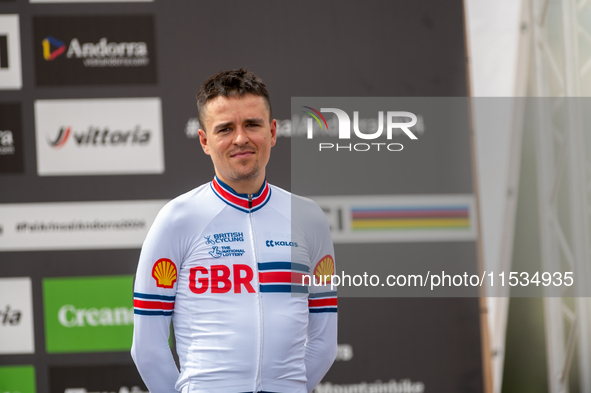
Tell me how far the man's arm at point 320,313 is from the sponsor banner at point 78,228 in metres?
1.42

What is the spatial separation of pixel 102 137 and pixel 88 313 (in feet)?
3.10

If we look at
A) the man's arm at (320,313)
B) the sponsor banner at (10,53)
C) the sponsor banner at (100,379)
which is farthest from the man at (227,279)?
the sponsor banner at (10,53)

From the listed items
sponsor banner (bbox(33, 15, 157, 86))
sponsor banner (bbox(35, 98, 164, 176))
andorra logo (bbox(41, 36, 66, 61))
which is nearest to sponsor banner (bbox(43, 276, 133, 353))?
sponsor banner (bbox(35, 98, 164, 176))

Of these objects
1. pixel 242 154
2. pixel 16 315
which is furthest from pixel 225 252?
pixel 16 315

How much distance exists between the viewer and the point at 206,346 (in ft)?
3.89

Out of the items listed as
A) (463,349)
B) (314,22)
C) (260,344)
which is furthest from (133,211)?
(463,349)

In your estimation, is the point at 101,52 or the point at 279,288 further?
the point at 101,52

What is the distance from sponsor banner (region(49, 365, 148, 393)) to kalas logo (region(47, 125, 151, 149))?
120 cm

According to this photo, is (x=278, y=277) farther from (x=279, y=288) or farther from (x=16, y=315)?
(x=16, y=315)

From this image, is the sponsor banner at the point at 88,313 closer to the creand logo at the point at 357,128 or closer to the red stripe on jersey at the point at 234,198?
the creand logo at the point at 357,128

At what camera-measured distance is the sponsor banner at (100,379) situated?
258 cm

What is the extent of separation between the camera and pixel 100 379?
8.47 ft

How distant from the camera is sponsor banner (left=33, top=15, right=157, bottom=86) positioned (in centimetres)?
258

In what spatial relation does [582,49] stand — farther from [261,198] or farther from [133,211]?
[133,211]
